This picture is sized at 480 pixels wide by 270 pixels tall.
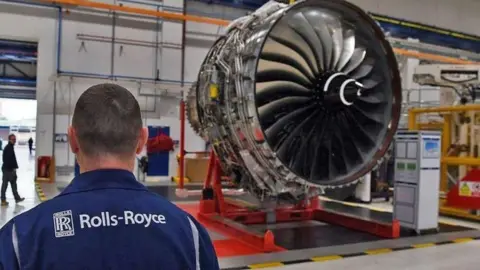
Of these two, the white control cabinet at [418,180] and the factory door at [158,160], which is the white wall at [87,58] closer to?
the factory door at [158,160]

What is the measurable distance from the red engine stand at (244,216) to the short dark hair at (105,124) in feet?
14.7

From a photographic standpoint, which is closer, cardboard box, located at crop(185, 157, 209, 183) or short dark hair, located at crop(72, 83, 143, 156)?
short dark hair, located at crop(72, 83, 143, 156)

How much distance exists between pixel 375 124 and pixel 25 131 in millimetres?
33984

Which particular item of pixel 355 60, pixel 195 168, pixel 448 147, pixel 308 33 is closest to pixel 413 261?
pixel 355 60

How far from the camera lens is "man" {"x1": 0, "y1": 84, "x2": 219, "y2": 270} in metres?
0.96

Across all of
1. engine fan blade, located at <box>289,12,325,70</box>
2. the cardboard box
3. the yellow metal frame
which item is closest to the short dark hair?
engine fan blade, located at <box>289,12,325,70</box>

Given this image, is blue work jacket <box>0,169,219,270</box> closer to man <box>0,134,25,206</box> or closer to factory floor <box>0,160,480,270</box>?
factory floor <box>0,160,480,270</box>

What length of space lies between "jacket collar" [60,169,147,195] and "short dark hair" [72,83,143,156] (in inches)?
2.3

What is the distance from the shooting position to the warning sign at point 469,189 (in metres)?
7.54

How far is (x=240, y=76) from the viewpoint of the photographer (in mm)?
5020

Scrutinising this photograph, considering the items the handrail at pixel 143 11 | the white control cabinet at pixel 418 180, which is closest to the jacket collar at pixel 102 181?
the white control cabinet at pixel 418 180

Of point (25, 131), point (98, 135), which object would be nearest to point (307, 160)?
point (98, 135)

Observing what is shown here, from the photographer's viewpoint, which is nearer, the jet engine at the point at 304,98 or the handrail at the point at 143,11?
the jet engine at the point at 304,98

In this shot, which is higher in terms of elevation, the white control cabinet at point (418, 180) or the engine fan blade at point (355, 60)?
the engine fan blade at point (355, 60)
